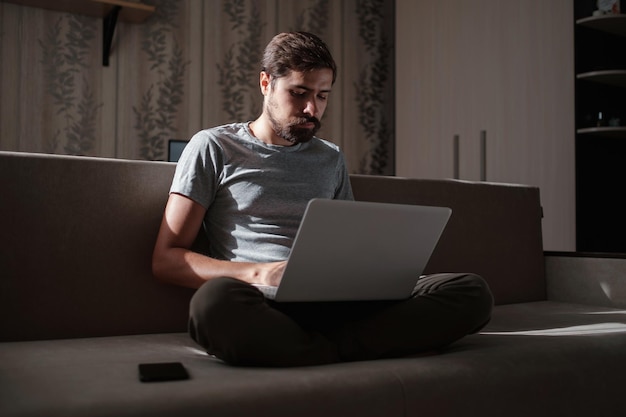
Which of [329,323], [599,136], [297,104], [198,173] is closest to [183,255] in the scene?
[198,173]

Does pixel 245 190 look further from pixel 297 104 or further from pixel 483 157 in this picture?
pixel 483 157

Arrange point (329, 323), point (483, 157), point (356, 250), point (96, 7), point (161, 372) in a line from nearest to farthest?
point (161, 372) < point (356, 250) < point (329, 323) < point (96, 7) < point (483, 157)

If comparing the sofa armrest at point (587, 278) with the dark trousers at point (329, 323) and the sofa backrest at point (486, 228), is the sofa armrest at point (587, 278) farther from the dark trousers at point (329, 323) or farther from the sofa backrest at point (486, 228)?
the dark trousers at point (329, 323)

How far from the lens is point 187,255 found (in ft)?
4.74

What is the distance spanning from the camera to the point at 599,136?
315 cm

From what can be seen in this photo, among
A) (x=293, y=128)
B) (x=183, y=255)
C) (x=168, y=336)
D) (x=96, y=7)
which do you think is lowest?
(x=168, y=336)

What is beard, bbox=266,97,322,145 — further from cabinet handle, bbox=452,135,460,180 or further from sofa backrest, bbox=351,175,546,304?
cabinet handle, bbox=452,135,460,180

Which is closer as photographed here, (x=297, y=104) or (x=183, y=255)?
(x=183, y=255)

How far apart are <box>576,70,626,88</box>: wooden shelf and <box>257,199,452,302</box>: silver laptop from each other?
2127mm

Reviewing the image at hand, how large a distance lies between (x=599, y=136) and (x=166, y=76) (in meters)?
2.13

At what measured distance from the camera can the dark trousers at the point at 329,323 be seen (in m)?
1.14

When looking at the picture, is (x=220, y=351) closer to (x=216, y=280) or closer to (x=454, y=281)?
(x=216, y=280)

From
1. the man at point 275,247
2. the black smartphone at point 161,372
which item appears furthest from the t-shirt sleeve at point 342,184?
the black smartphone at point 161,372

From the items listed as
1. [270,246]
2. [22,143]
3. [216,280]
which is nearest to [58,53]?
[22,143]
